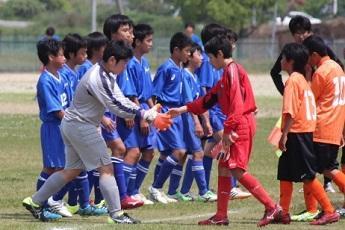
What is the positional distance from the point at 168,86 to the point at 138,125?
0.92 m

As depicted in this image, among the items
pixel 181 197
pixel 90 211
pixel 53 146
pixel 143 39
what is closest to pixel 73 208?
pixel 90 211

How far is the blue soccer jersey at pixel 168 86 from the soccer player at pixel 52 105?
1.88m

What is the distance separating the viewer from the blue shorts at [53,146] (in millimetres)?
11273

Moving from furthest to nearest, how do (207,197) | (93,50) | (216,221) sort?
(207,197) < (93,50) < (216,221)

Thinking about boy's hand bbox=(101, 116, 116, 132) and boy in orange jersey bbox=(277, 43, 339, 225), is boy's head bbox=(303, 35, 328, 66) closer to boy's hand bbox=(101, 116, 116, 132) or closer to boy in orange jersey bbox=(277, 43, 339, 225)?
boy in orange jersey bbox=(277, 43, 339, 225)

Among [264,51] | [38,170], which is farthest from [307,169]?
[264,51]

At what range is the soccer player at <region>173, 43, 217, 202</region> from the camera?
43.3ft

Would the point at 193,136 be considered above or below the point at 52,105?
below

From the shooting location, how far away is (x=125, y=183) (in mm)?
12250

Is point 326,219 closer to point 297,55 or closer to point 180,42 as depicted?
point 297,55

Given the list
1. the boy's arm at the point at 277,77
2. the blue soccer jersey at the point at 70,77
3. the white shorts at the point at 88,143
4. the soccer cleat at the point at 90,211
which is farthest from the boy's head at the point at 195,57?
the white shorts at the point at 88,143

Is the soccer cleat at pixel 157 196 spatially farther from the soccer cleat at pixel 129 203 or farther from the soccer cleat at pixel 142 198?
the soccer cleat at pixel 129 203

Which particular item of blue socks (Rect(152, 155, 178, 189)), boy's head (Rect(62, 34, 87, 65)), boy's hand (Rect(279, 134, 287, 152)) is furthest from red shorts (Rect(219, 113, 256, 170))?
blue socks (Rect(152, 155, 178, 189))

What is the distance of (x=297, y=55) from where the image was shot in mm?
10828
